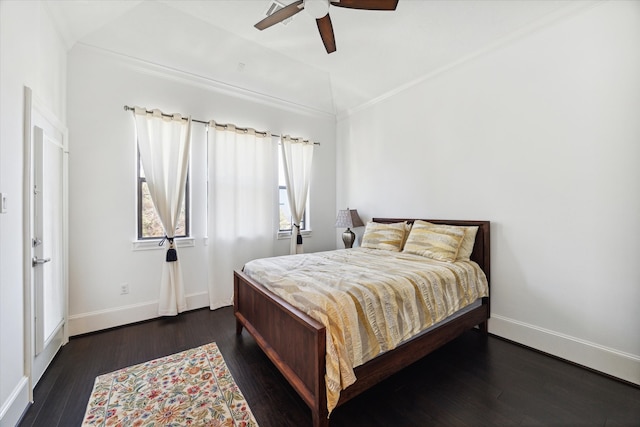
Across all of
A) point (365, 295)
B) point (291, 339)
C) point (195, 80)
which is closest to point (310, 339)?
point (291, 339)

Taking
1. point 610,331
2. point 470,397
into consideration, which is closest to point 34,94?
point 470,397

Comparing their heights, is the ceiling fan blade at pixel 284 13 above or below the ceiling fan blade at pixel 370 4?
above

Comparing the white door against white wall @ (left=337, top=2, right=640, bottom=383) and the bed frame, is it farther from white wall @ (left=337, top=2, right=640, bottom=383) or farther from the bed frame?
white wall @ (left=337, top=2, right=640, bottom=383)

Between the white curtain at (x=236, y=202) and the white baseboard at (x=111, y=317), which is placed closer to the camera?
the white baseboard at (x=111, y=317)

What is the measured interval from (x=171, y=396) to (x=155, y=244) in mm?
1902

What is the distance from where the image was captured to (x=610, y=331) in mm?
2105

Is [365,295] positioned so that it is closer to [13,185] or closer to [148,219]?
[13,185]

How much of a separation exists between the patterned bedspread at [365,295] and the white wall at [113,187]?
53.7 inches

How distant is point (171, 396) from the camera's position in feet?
5.99

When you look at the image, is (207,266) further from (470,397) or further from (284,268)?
(470,397)

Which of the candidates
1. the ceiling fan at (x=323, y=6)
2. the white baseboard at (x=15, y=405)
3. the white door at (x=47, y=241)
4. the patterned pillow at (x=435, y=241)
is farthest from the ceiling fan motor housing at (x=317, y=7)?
the white baseboard at (x=15, y=405)

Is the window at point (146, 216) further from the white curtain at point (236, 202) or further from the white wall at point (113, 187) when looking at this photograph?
the white curtain at point (236, 202)

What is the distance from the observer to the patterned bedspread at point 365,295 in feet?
5.13

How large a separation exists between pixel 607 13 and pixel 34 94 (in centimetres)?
453
